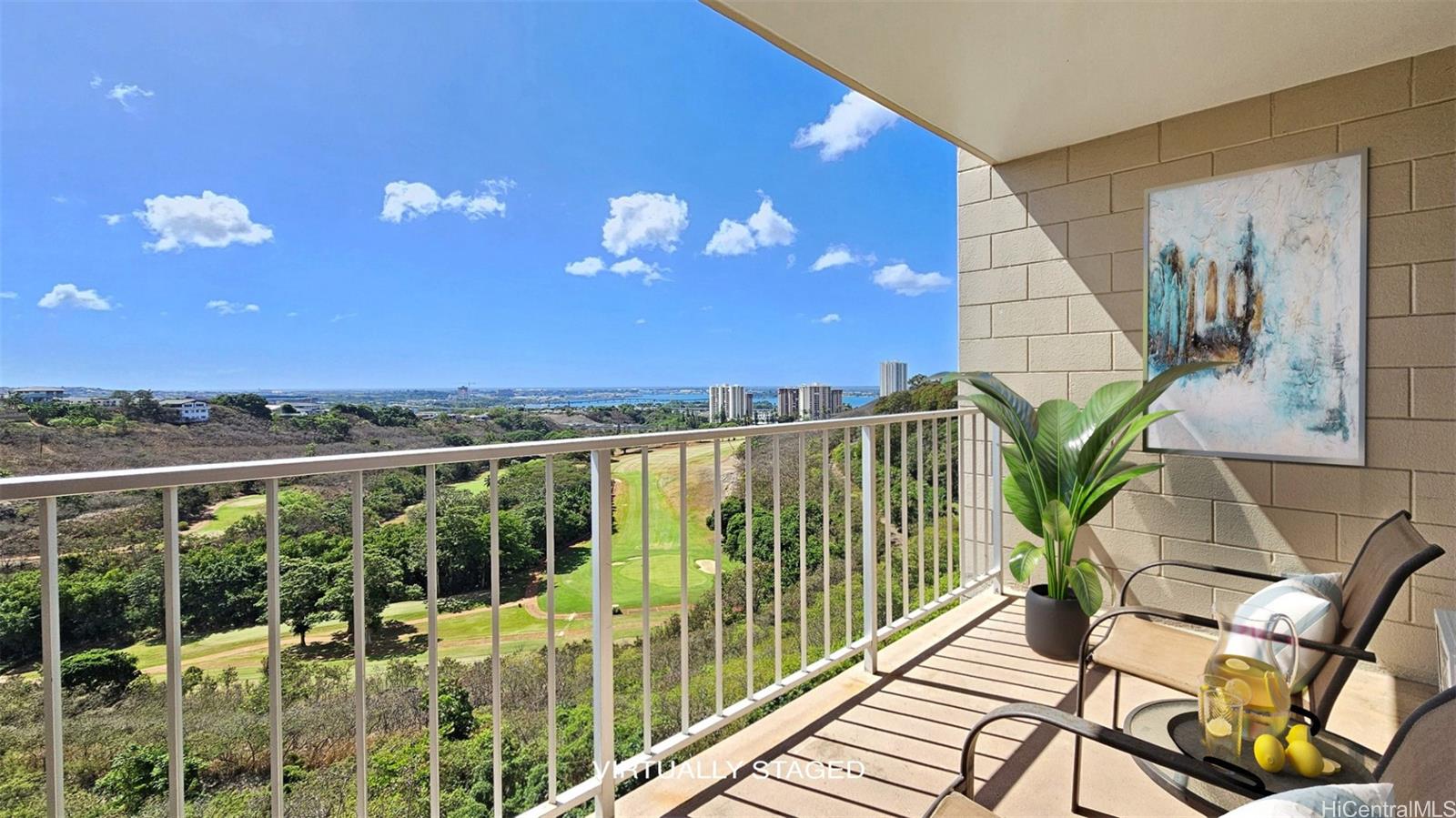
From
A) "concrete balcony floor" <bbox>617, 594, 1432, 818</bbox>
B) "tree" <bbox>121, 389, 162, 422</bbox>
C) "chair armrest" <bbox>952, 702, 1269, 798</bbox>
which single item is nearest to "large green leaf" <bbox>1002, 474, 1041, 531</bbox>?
"concrete balcony floor" <bbox>617, 594, 1432, 818</bbox>

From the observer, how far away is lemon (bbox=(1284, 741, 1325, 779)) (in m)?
1.20

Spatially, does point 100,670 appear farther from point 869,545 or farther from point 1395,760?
point 1395,760

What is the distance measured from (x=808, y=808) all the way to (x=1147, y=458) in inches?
96.7

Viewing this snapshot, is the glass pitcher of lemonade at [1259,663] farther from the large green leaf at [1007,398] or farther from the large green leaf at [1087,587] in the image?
the large green leaf at [1007,398]

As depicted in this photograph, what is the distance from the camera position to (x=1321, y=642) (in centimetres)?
153

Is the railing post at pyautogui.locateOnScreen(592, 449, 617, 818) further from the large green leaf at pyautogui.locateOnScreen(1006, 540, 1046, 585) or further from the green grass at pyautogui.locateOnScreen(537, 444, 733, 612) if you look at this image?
the large green leaf at pyautogui.locateOnScreen(1006, 540, 1046, 585)

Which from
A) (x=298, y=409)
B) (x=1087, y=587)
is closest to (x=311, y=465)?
(x=1087, y=587)

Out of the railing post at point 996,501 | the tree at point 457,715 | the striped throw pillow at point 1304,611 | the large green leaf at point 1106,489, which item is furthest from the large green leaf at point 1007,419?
the tree at point 457,715

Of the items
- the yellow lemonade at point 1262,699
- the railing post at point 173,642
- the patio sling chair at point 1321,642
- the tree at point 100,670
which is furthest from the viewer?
the tree at point 100,670

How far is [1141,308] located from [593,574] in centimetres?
291

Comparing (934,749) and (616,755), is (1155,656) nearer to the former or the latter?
(934,749)

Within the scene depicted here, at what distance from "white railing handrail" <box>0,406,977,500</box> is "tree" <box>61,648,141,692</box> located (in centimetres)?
170

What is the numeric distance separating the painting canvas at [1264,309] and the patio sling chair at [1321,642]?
1.04m

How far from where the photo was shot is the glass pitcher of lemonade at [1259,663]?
125 centimetres
